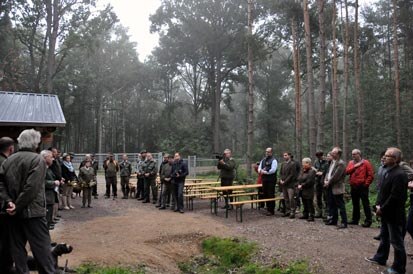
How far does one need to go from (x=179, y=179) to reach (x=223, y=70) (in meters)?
24.1

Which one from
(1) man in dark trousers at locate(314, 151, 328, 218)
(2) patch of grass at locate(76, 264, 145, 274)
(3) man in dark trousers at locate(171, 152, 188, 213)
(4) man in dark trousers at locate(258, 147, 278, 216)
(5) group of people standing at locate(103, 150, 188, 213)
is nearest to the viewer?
(2) patch of grass at locate(76, 264, 145, 274)

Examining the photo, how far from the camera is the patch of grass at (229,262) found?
19.9 feet

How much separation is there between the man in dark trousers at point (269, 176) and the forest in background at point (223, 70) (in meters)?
3.60

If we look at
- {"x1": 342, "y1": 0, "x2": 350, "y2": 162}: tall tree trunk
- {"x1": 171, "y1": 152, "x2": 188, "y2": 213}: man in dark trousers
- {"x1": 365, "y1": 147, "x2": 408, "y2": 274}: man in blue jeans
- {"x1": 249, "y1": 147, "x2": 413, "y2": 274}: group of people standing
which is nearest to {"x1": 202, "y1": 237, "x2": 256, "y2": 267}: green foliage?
{"x1": 249, "y1": 147, "x2": 413, "y2": 274}: group of people standing

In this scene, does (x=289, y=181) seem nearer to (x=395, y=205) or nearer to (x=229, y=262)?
(x=229, y=262)

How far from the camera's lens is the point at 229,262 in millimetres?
6836

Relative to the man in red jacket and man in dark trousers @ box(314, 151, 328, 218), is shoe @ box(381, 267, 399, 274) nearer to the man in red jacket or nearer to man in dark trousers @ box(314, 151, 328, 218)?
the man in red jacket

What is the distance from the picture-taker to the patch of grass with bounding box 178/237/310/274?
605 centimetres

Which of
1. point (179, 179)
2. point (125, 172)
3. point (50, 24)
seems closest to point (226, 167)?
point (179, 179)

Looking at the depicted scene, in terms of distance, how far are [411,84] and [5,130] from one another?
2110 cm

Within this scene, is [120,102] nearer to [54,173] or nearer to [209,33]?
[209,33]

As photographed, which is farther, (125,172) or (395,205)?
(125,172)

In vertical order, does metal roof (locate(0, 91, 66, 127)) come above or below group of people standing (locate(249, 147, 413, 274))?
above

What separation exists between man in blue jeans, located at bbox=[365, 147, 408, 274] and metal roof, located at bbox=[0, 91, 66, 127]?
7686mm
